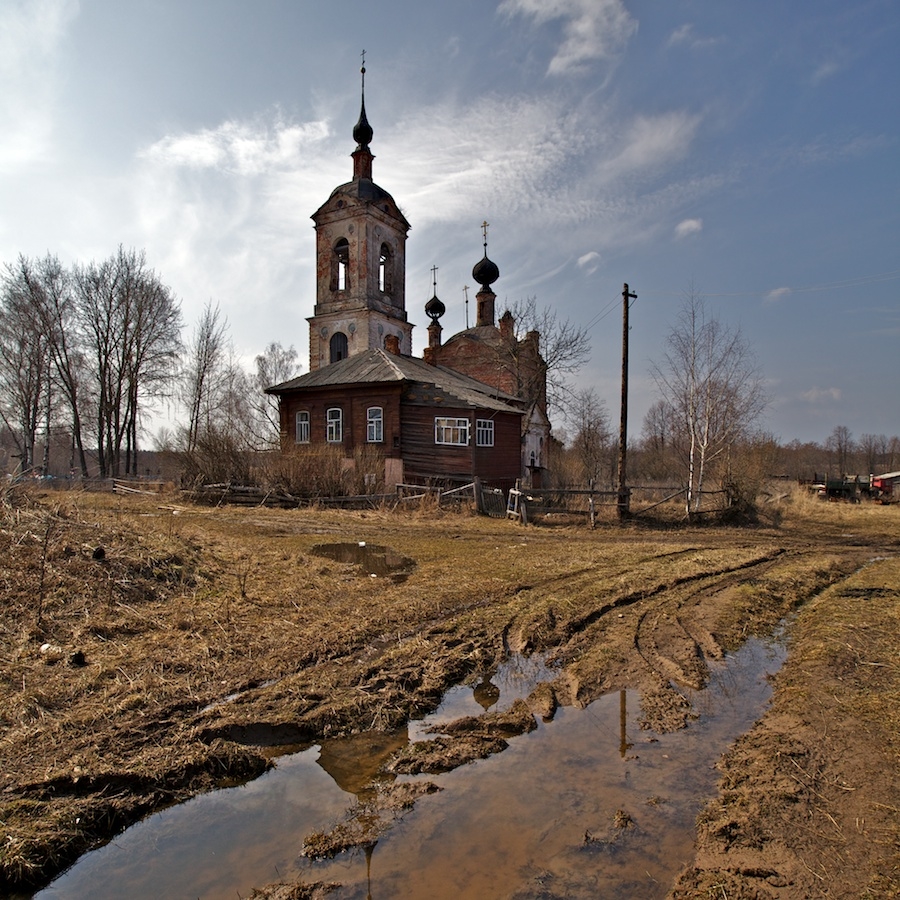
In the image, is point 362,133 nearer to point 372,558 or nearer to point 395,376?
point 395,376

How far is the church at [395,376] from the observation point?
25.3 m

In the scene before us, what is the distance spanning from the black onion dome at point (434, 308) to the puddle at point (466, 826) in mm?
43608

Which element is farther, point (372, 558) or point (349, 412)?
point (349, 412)

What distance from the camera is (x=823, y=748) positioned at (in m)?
3.89

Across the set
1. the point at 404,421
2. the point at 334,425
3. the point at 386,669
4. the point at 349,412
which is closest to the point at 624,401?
the point at 404,421

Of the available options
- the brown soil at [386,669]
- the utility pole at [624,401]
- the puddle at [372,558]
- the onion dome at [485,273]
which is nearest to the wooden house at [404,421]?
the utility pole at [624,401]

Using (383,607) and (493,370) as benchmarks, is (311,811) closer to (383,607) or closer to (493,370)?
(383,607)

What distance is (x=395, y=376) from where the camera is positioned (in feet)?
82.7

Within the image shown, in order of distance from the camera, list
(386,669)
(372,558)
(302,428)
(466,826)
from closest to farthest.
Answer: (466,826)
(386,669)
(372,558)
(302,428)

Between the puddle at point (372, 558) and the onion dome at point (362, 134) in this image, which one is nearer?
the puddle at point (372, 558)

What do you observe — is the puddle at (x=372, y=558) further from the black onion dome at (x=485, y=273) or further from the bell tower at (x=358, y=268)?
the black onion dome at (x=485, y=273)

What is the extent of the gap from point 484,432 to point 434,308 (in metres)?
22.3

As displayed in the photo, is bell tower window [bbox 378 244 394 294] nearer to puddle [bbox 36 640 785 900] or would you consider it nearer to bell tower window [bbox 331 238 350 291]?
bell tower window [bbox 331 238 350 291]

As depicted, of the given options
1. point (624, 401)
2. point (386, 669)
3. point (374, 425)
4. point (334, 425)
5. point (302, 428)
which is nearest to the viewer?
point (386, 669)
